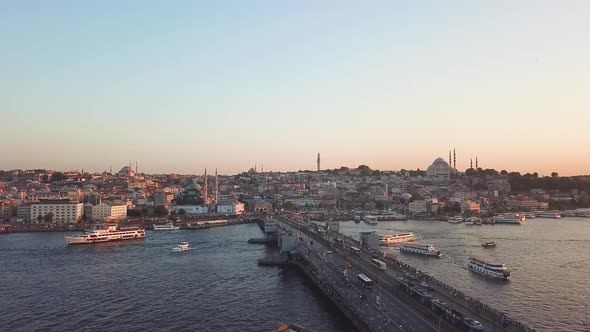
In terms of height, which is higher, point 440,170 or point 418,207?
point 440,170

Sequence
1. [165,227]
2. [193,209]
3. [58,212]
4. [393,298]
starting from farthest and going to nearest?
[193,209]
[58,212]
[165,227]
[393,298]

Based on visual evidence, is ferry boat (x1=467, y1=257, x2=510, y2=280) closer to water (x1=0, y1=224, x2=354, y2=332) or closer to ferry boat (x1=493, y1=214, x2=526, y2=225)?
water (x1=0, y1=224, x2=354, y2=332)

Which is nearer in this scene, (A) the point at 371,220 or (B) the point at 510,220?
(B) the point at 510,220

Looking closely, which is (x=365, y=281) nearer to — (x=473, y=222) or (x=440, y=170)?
(x=473, y=222)

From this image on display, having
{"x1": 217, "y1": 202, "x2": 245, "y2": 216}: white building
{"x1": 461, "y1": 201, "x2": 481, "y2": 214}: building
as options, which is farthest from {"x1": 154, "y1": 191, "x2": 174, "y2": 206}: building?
{"x1": 461, "y1": 201, "x2": 481, "y2": 214}: building

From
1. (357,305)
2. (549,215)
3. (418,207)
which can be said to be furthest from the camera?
(418,207)

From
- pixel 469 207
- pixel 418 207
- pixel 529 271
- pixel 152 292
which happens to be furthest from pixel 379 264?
pixel 418 207
